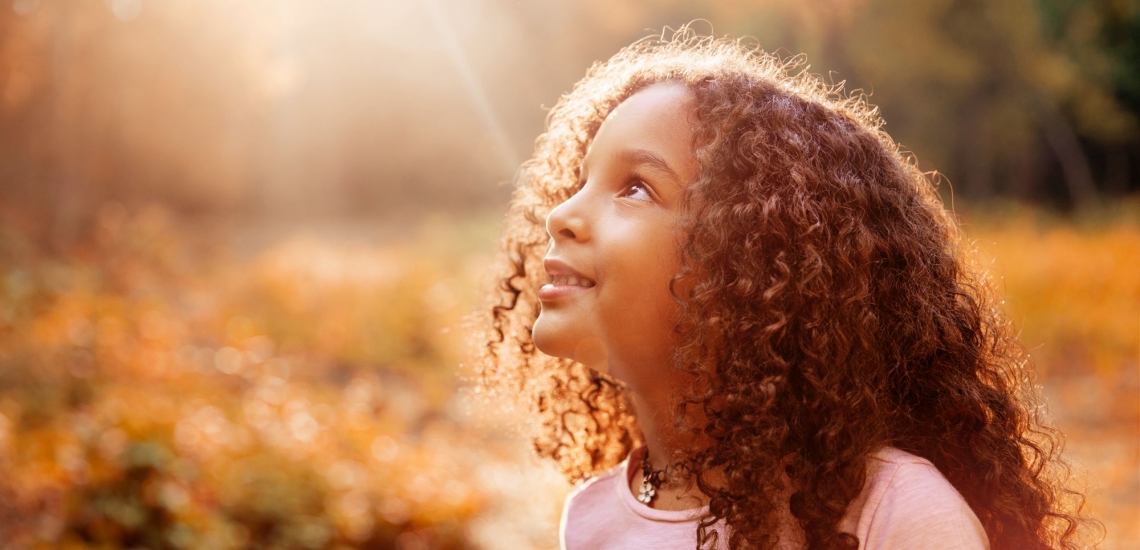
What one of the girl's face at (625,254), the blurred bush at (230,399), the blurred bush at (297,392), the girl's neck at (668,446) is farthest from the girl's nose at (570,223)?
the blurred bush at (297,392)

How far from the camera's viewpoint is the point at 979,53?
28.9ft

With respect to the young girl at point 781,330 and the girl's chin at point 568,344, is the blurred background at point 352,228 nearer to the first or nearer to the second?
the young girl at point 781,330

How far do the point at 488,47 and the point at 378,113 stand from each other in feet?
17.0

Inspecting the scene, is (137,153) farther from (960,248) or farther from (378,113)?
(960,248)

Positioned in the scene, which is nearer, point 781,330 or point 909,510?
point 909,510

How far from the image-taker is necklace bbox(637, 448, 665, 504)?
1.33 metres

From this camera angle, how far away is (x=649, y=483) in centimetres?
135

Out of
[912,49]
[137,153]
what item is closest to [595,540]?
[912,49]

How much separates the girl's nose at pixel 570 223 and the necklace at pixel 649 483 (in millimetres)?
396

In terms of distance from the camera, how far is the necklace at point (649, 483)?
133 centimetres

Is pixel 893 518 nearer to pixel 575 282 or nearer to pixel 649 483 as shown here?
pixel 649 483

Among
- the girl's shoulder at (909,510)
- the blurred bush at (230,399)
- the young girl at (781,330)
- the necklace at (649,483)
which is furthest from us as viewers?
the blurred bush at (230,399)

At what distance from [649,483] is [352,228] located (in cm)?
1264

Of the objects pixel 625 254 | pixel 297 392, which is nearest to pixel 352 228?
pixel 297 392
